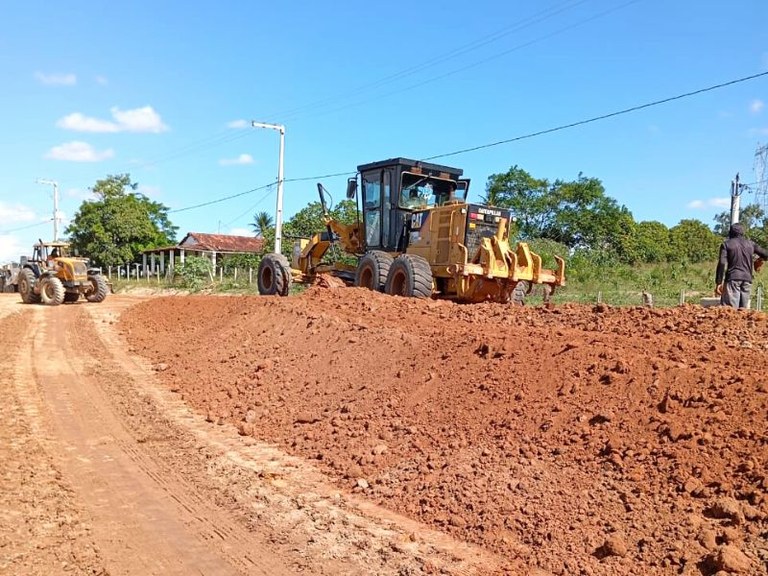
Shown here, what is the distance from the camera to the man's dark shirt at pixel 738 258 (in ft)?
30.5

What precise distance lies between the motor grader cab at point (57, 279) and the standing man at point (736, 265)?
20161 mm

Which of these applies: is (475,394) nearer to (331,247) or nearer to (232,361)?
(232,361)

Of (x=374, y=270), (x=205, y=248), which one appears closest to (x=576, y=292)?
(x=374, y=270)

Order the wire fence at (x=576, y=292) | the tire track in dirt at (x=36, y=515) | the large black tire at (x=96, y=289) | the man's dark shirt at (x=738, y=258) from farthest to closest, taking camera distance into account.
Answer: the large black tire at (x=96, y=289) < the wire fence at (x=576, y=292) < the man's dark shirt at (x=738, y=258) < the tire track in dirt at (x=36, y=515)

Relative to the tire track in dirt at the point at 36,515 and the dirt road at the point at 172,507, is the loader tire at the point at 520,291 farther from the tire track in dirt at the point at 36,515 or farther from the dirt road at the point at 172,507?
the tire track in dirt at the point at 36,515

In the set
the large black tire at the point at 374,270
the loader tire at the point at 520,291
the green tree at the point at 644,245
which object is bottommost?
the loader tire at the point at 520,291

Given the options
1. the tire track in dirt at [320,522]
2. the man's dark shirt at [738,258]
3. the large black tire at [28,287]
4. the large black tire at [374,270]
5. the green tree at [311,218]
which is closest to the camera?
the tire track in dirt at [320,522]

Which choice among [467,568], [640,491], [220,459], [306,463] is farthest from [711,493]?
[220,459]

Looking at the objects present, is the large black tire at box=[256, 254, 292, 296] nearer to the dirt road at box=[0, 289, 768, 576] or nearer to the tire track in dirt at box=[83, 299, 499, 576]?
the dirt road at box=[0, 289, 768, 576]

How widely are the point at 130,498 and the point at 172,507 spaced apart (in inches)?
15.1

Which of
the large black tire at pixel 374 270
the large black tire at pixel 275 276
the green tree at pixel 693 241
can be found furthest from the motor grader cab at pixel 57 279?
the green tree at pixel 693 241

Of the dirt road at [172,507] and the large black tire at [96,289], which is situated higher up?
the large black tire at [96,289]

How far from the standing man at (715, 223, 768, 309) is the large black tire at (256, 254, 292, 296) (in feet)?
29.2

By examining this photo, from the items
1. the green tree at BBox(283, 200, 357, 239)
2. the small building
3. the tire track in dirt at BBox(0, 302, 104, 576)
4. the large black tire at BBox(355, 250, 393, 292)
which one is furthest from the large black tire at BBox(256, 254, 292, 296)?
the small building
